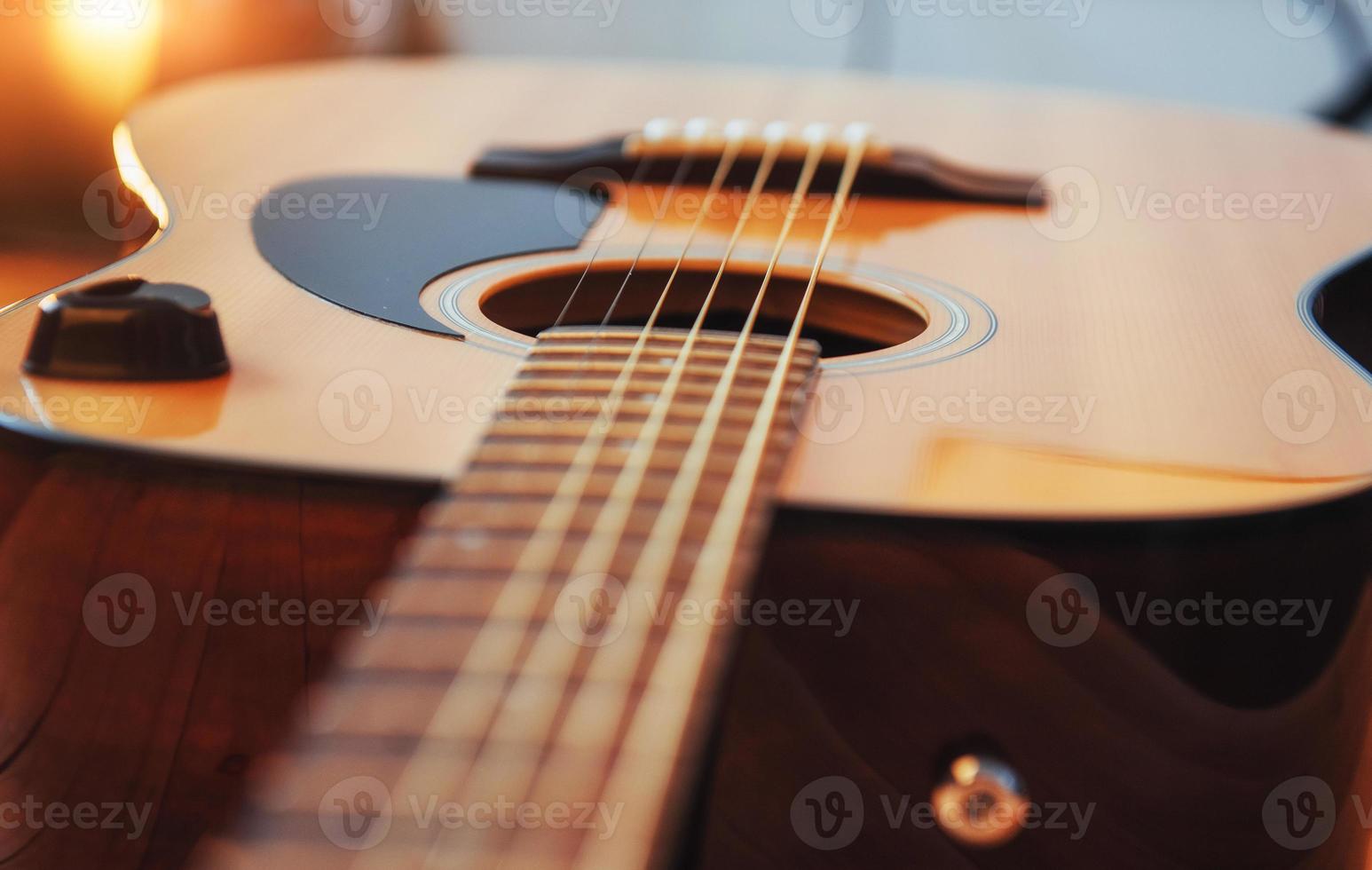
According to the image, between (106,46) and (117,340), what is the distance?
1242 mm

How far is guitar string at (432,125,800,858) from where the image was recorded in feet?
0.91

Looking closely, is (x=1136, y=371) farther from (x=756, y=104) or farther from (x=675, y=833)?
(x=756, y=104)

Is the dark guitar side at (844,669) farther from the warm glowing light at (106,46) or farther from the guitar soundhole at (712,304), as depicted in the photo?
the warm glowing light at (106,46)

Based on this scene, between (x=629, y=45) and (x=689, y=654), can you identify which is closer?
(x=689, y=654)

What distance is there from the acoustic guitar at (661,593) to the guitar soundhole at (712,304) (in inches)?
2.6

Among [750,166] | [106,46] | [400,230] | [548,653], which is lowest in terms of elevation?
[548,653]

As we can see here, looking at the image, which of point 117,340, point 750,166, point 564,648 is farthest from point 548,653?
point 750,166

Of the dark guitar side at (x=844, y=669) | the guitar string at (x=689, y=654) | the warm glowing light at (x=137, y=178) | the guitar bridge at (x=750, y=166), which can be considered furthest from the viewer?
the guitar bridge at (x=750, y=166)

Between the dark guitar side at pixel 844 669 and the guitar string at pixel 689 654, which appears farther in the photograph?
the dark guitar side at pixel 844 669

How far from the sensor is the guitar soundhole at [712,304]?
650mm

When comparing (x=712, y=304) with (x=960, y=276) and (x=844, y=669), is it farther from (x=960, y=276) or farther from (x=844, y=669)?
(x=844, y=669)

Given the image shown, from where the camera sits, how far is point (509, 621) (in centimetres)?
33

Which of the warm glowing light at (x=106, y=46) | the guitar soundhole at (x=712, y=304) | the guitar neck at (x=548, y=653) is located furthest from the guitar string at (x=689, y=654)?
the warm glowing light at (x=106, y=46)

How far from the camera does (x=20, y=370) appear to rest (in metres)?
0.48
